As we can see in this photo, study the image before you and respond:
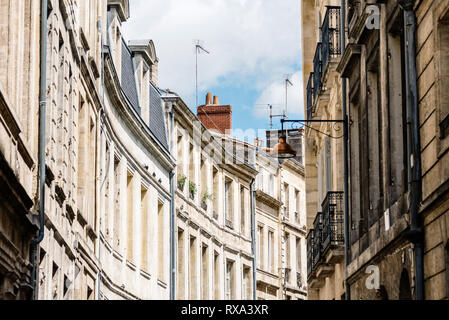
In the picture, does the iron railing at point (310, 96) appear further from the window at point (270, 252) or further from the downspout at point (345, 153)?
the window at point (270, 252)

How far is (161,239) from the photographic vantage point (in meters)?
34.5

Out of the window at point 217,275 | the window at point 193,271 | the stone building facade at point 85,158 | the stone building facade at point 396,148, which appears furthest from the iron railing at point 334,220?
the window at point 217,275

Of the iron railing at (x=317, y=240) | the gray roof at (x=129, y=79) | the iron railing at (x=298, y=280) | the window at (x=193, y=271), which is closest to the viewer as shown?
the iron railing at (x=317, y=240)

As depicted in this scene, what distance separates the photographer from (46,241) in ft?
61.0

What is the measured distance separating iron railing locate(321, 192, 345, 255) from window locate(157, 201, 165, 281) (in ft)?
37.4

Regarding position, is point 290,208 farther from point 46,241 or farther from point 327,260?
point 46,241

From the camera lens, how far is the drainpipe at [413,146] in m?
14.5

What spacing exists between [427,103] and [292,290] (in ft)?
127

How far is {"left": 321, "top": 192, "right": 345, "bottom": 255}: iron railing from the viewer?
22.8m

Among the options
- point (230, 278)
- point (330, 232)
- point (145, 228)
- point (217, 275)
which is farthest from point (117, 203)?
point (230, 278)

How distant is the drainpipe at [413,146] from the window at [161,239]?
19.7 metres

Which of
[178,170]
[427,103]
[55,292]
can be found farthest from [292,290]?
[427,103]

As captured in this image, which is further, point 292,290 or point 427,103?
point 292,290

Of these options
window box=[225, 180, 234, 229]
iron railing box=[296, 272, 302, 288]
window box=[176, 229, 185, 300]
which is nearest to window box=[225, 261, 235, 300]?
window box=[225, 180, 234, 229]
